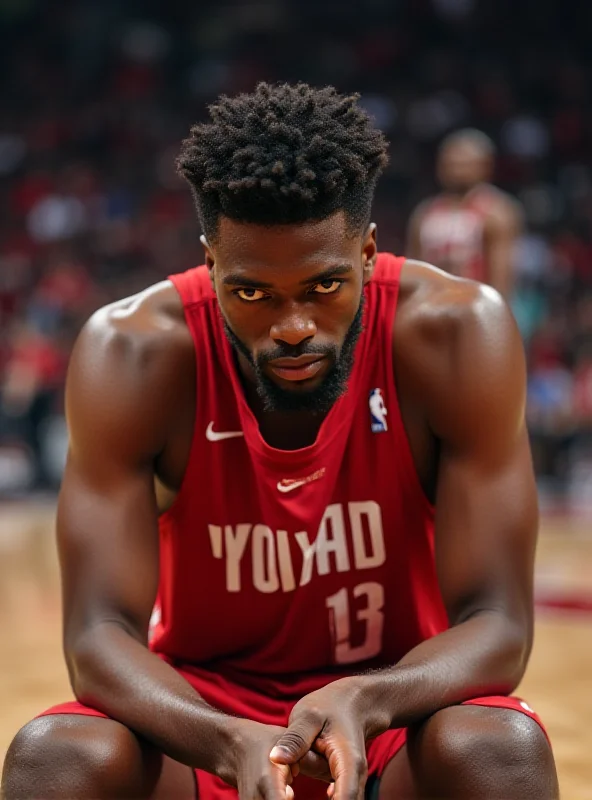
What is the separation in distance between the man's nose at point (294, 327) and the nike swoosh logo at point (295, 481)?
294mm

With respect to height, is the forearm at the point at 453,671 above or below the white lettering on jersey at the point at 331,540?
below

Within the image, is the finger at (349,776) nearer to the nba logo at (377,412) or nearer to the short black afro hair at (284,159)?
the nba logo at (377,412)

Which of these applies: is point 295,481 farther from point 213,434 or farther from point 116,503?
point 116,503

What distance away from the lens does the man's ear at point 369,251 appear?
2123 millimetres

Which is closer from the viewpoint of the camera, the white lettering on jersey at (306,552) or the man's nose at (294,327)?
the man's nose at (294,327)

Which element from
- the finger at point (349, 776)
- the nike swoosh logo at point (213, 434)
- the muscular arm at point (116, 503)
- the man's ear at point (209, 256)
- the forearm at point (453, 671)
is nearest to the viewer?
the finger at point (349, 776)

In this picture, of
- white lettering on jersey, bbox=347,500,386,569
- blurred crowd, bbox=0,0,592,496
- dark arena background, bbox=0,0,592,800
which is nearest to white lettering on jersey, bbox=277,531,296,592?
white lettering on jersey, bbox=347,500,386,569

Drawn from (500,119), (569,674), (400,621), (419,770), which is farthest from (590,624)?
(500,119)

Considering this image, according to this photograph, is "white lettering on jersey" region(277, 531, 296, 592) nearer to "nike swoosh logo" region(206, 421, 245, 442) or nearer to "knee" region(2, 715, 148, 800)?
"nike swoosh logo" region(206, 421, 245, 442)

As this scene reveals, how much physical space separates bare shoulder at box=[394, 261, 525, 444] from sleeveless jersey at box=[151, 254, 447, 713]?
0.04 m

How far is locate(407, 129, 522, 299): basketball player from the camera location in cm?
730

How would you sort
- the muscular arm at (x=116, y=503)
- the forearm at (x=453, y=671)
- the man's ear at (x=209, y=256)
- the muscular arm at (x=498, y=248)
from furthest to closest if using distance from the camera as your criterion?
the muscular arm at (x=498, y=248) < the man's ear at (x=209, y=256) < the muscular arm at (x=116, y=503) < the forearm at (x=453, y=671)

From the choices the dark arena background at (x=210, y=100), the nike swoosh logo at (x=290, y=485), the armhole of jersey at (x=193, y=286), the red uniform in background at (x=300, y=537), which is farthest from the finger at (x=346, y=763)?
the dark arena background at (x=210, y=100)

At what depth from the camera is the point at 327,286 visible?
6.46 feet
